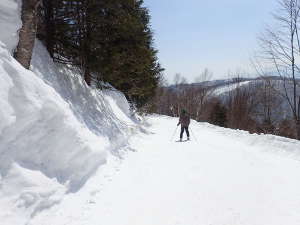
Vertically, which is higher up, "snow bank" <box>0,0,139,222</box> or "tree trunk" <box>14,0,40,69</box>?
"tree trunk" <box>14,0,40,69</box>

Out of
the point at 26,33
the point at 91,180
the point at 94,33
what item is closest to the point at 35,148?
the point at 91,180

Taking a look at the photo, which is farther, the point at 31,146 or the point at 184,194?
the point at 184,194

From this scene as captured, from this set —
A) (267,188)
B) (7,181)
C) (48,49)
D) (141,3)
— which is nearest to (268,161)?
(267,188)

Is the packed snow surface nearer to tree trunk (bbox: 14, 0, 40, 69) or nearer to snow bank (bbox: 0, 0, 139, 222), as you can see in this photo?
snow bank (bbox: 0, 0, 139, 222)

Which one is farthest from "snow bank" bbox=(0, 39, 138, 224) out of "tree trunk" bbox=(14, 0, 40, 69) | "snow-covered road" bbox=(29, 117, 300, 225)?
"tree trunk" bbox=(14, 0, 40, 69)

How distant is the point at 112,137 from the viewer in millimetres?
9109

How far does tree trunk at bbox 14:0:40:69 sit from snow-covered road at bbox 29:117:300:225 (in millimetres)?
3624

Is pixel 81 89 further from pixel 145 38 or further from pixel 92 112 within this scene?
pixel 145 38

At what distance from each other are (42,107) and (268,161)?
759cm

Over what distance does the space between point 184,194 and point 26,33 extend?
19.0 feet

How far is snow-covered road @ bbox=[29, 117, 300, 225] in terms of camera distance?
13.7 ft

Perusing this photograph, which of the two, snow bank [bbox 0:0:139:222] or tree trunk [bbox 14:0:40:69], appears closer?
snow bank [bbox 0:0:139:222]

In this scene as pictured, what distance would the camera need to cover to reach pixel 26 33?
692 cm

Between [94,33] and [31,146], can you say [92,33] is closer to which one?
[94,33]
